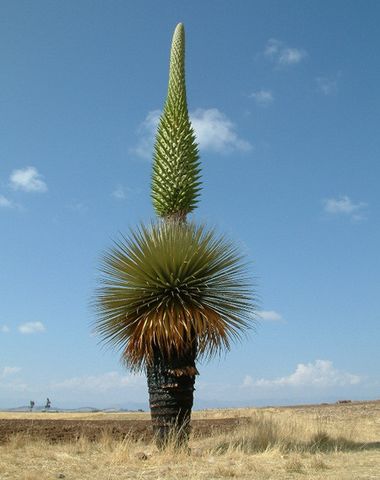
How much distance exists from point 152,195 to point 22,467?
560 centimetres

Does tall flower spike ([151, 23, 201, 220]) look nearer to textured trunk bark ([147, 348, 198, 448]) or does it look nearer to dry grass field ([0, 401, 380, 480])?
textured trunk bark ([147, 348, 198, 448])

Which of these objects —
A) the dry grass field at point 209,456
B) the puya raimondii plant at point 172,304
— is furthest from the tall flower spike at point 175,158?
the dry grass field at point 209,456

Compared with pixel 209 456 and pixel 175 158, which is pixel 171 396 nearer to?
pixel 209 456

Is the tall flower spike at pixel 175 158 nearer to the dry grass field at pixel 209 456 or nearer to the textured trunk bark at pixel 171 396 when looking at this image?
the textured trunk bark at pixel 171 396

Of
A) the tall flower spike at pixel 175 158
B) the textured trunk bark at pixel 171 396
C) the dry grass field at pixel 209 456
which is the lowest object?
the dry grass field at pixel 209 456

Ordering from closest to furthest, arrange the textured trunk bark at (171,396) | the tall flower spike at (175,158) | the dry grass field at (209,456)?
the dry grass field at (209,456), the textured trunk bark at (171,396), the tall flower spike at (175,158)

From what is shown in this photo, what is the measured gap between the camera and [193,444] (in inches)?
501

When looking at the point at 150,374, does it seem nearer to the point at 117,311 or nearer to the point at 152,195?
the point at 117,311

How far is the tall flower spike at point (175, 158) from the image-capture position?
39.3 ft

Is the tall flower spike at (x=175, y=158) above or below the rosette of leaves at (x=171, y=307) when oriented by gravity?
above

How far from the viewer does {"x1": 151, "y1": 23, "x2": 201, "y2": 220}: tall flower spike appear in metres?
12.0

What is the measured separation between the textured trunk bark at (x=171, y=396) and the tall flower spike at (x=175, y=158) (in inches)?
112

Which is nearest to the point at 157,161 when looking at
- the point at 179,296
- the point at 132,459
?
the point at 179,296

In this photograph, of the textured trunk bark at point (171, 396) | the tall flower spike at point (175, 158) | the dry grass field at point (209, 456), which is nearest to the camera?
the dry grass field at point (209, 456)
